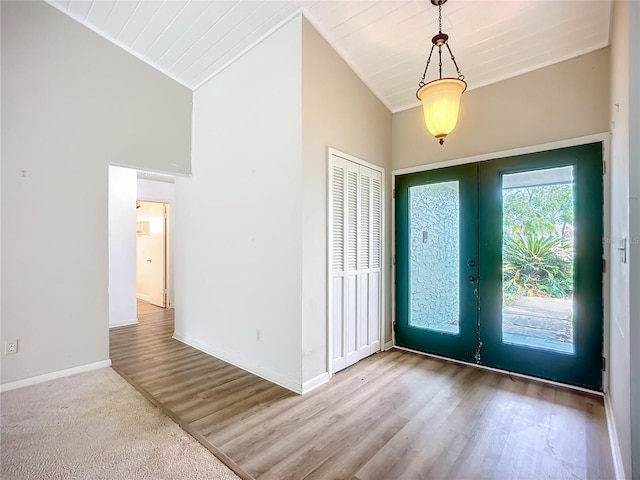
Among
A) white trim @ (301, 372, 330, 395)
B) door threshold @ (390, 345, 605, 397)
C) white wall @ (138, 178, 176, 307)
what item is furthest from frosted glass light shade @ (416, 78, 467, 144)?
white wall @ (138, 178, 176, 307)

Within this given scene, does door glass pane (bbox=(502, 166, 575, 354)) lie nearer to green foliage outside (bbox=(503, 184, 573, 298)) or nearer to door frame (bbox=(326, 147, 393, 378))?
green foliage outside (bbox=(503, 184, 573, 298))

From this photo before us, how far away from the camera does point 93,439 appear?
2.20 metres

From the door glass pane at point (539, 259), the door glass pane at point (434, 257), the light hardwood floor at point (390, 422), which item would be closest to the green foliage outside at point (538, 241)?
the door glass pane at point (539, 259)

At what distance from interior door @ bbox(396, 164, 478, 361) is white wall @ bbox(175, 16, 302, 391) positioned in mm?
1697

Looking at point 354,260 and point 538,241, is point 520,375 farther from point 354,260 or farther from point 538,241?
point 354,260

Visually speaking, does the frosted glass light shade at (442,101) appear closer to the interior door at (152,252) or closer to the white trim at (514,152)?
the white trim at (514,152)

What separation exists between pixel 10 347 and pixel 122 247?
263cm

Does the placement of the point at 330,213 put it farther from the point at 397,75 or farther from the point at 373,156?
the point at 397,75

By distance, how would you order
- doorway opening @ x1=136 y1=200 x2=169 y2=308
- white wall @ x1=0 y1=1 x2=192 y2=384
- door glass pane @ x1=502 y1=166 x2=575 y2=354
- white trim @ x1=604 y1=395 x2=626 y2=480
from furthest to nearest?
doorway opening @ x1=136 y1=200 x2=169 y2=308, white wall @ x1=0 y1=1 x2=192 y2=384, door glass pane @ x1=502 y1=166 x2=575 y2=354, white trim @ x1=604 y1=395 x2=626 y2=480

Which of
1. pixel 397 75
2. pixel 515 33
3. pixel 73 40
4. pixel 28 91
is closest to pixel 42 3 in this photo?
pixel 73 40

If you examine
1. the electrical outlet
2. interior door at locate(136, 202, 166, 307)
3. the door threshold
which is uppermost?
interior door at locate(136, 202, 166, 307)

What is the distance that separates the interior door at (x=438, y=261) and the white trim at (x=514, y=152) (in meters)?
0.06

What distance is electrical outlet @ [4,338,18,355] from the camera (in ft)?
9.89

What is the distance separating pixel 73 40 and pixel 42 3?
0.35m
